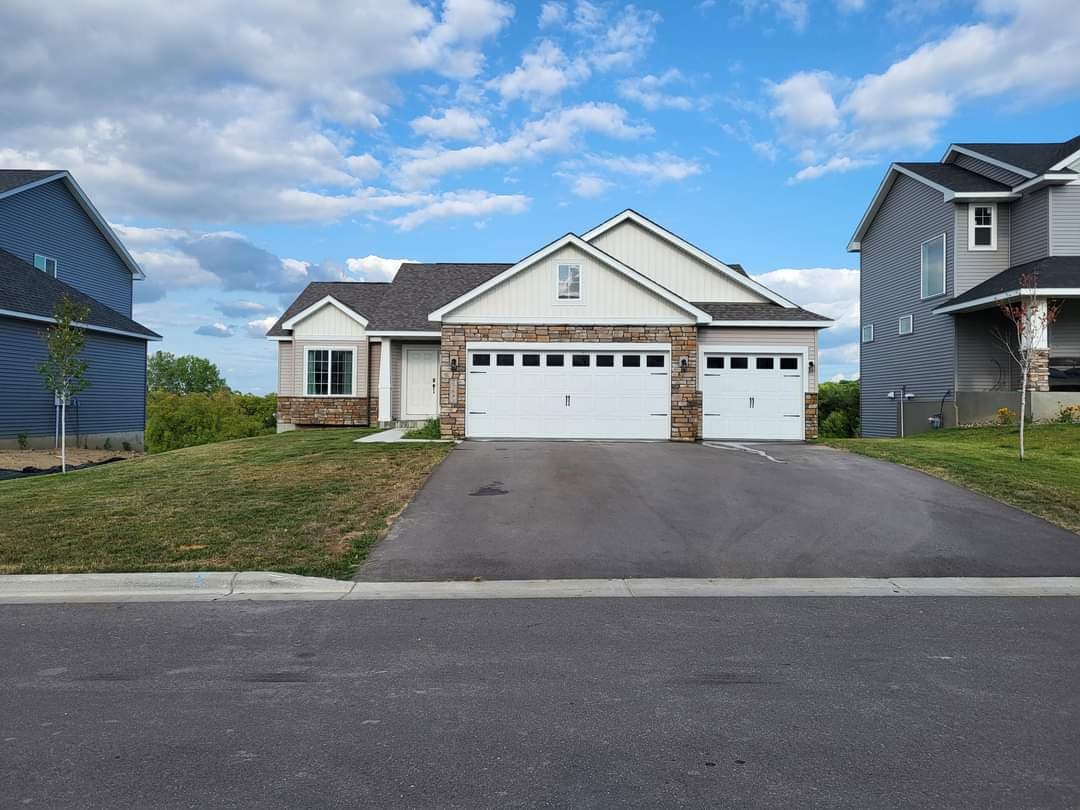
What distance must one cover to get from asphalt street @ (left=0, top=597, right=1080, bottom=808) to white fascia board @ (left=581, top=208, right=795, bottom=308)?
16060mm

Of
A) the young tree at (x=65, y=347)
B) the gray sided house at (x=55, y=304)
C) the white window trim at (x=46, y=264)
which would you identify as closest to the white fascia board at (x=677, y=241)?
the young tree at (x=65, y=347)

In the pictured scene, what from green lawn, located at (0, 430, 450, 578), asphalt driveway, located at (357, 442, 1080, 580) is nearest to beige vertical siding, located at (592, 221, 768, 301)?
asphalt driveway, located at (357, 442, 1080, 580)

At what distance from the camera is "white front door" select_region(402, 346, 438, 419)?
24.0 m

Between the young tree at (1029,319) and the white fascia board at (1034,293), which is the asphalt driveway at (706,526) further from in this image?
the white fascia board at (1034,293)

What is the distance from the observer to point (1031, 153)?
2445 cm

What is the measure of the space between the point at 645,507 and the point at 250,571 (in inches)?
222

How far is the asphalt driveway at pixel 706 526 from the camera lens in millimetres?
8789

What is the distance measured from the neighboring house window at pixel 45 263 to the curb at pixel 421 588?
2335 centimetres

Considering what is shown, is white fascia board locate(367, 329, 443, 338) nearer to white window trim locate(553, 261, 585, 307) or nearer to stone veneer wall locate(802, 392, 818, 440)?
white window trim locate(553, 261, 585, 307)

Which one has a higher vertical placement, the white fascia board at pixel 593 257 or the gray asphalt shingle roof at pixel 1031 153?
the gray asphalt shingle roof at pixel 1031 153

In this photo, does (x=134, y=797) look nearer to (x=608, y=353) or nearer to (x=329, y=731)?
(x=329, y=731)

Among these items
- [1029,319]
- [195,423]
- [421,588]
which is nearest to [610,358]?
[1029,319]

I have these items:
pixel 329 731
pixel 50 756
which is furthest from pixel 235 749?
pixel 50 756

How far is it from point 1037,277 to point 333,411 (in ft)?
68.0
